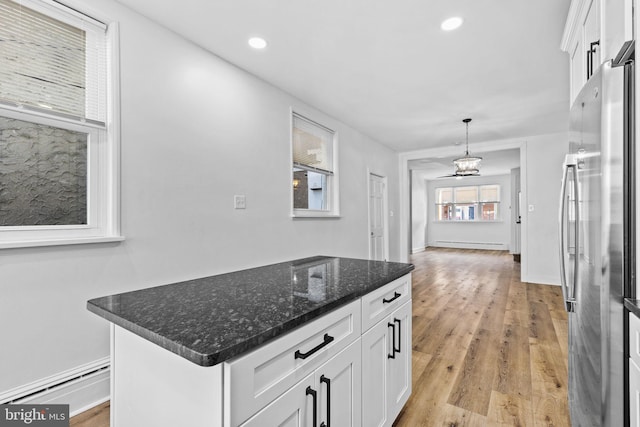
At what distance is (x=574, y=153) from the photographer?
A: 144 cm

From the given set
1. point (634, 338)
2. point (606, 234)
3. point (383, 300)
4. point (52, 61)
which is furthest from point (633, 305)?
point (52, 61)

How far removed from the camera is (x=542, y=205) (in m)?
5.11

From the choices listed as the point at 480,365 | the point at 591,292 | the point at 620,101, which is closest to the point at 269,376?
the point at 591,292

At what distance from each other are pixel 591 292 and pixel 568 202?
1.69 feet

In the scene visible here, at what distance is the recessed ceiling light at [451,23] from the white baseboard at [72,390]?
10.8 ft

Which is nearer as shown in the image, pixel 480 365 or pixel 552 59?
pixel 480 365

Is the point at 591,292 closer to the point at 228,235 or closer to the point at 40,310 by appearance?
the point at 228,235

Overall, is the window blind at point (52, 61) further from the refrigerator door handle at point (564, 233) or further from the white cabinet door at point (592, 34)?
the white cabinet door at point (592, 34)

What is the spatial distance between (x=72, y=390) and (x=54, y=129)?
156 centimetres

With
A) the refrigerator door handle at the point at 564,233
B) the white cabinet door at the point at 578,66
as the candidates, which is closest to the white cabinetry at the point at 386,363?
the refrigerator door handle at the point at 564,233

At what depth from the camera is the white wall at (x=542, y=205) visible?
5.00m

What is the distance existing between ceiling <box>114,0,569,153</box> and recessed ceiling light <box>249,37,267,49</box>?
5cm

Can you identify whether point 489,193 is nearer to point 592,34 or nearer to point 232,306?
point 592,34

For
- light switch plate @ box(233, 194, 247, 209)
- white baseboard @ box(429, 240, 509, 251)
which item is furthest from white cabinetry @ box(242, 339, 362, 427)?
white baseboard @ box(429, 240, 509, 251)
